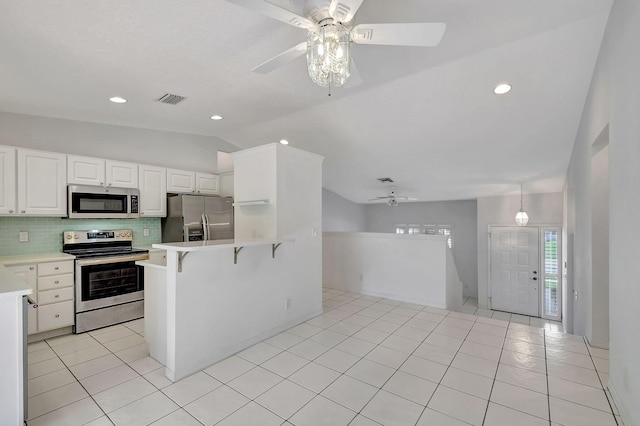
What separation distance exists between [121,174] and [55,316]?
1.92 m

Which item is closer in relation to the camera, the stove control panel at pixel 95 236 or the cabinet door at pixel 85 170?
the cabinet door at pixel 85 170

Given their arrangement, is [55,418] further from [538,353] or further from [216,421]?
[538,353]

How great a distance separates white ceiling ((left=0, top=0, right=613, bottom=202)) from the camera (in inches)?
83.7

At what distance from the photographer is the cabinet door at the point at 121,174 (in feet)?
13.4

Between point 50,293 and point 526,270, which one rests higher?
point 50,293

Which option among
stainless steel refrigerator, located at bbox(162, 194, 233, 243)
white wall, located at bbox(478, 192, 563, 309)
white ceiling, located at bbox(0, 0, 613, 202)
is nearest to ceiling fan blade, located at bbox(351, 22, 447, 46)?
white ceiling, located at bbox(0, 0, 613, 202)

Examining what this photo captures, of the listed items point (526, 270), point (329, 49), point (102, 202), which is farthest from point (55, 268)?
point (526, 270)

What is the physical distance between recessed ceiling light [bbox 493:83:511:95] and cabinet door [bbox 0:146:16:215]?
5.44 m

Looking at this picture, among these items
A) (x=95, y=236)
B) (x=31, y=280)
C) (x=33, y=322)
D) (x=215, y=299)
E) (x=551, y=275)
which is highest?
(x=95, y=236)

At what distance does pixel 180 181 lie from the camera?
15.9ft

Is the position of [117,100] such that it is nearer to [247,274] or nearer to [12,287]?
[12,287]

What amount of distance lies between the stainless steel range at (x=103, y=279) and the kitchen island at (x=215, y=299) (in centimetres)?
122

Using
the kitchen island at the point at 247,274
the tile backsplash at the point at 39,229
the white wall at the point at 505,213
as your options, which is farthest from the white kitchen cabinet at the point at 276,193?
the white wall at the point at 505,213

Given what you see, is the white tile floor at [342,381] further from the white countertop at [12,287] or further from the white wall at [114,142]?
the white wall at [114,142]
